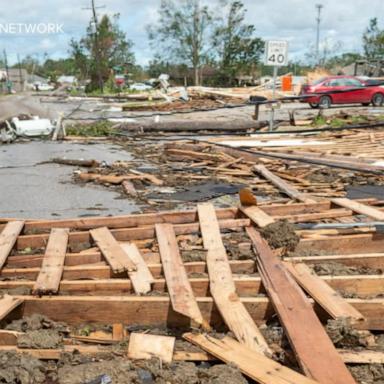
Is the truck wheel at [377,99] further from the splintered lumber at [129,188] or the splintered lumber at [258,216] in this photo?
the splintered lumber at [258,216]

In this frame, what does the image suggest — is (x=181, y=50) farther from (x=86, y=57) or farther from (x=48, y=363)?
(x=48, y=363)

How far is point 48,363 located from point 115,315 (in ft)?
2.18

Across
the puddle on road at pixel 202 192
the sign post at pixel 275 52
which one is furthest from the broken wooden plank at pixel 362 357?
the sign post at pixel 275 52

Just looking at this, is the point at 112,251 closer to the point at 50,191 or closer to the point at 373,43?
the point at 50,191

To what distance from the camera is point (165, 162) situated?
Result: 11.2 meters

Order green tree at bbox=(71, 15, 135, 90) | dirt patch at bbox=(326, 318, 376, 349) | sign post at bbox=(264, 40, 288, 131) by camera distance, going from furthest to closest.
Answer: green tree at bbox=(71, 15, 135, 90) < sign post at bbox=(264, 40, 288, 131) < dirt patch at bbox=(326, 318, 376, 349)

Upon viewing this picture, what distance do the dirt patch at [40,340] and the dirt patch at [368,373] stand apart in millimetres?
1908

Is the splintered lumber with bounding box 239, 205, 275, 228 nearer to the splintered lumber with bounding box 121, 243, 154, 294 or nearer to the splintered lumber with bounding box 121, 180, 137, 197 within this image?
the splintered lumber with bounding box 121, 243, 154, 294

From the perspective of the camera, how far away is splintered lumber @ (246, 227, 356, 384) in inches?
108

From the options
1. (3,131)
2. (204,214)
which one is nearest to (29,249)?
(204,214)

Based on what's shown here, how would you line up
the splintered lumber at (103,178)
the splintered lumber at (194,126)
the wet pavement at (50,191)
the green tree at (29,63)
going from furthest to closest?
the green tree at (29,63) → the splintered lumber at (194,126) → the splintered lumber at (103,178) → the wet pavement at (50,191)

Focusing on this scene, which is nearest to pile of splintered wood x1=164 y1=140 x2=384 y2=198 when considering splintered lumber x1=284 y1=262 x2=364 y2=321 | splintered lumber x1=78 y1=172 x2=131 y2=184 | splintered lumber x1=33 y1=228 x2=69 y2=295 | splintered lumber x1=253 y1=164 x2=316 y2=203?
splintered lumber x1=253 y1=164 x2=316 y2=203

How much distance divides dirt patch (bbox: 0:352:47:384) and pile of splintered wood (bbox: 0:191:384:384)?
0.41 feet

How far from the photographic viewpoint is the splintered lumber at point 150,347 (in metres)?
3.06
